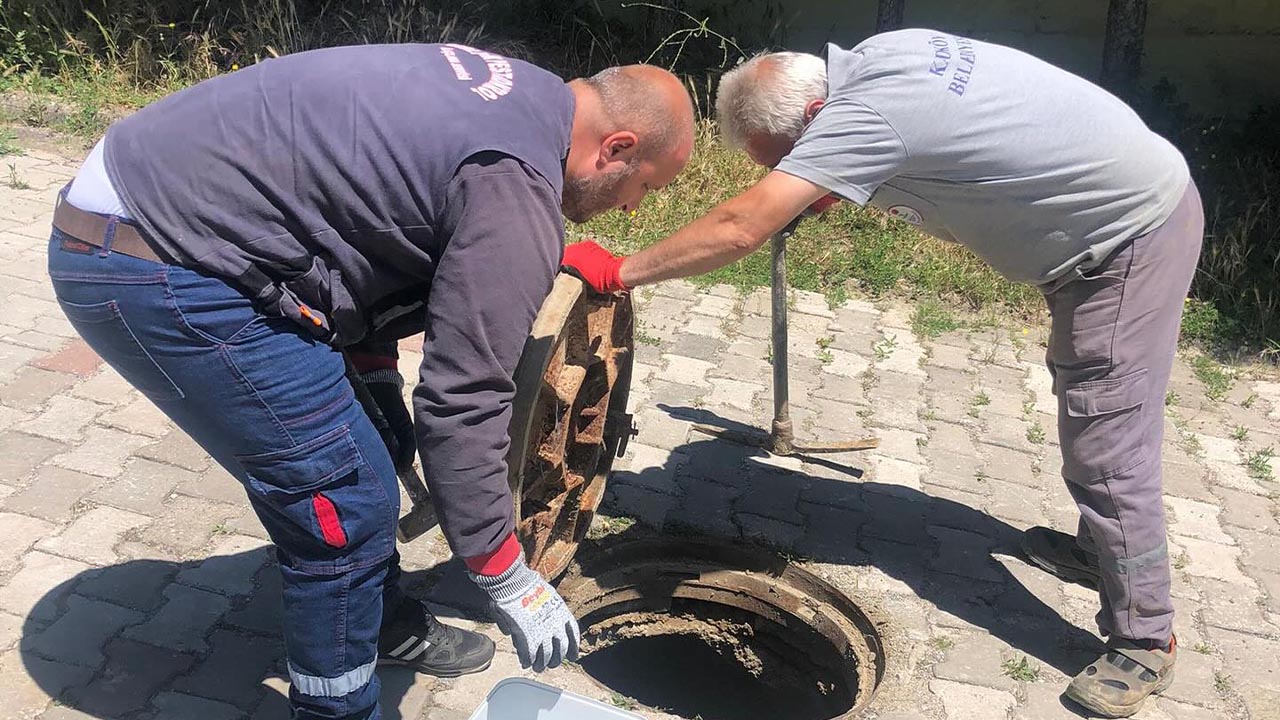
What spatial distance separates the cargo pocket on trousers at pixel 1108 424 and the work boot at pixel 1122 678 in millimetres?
533

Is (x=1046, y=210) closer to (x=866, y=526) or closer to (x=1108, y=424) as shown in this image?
(x=1108, y=424)

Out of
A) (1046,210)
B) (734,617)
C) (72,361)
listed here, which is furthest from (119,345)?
(72,361)

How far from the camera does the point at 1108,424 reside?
3197 millimetres

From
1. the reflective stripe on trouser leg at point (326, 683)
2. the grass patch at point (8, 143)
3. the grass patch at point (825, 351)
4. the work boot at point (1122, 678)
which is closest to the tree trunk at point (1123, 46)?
the grass patch at point (825, 351)

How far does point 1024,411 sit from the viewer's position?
4820 mm

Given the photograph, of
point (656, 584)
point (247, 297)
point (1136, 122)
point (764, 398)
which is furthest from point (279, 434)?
point (764, 398)

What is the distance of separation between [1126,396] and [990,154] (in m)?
0.86

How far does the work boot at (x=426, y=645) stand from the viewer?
3059mm

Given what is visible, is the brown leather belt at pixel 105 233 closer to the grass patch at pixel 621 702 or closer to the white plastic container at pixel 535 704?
the white plastic container at pixel 535 704

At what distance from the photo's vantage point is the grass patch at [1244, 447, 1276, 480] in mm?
4471

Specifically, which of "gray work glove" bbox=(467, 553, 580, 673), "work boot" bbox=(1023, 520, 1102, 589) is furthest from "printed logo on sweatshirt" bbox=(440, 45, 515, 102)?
"work boot" bbox=(1023, 520, 1102, 589)

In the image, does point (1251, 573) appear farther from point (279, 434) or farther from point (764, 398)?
point (279, 434)

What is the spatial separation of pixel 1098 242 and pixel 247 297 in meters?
2.28

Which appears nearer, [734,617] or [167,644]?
[167,644]
